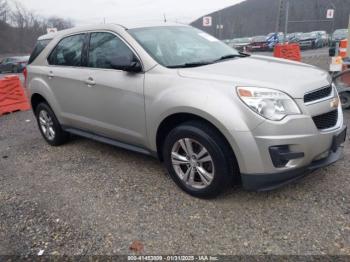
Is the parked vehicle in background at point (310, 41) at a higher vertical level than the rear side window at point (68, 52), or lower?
lower

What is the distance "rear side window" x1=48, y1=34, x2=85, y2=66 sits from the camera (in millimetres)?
4506

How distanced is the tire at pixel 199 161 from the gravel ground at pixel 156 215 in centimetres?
16

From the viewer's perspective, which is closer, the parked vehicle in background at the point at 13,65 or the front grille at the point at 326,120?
→ the front grille at the point at 326,120

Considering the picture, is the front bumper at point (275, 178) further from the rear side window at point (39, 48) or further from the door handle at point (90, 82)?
Result: the rear side window at point (39, 48)

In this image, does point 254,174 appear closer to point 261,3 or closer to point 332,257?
point 332,257

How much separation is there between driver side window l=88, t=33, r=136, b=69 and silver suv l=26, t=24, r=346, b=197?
0.04 ft

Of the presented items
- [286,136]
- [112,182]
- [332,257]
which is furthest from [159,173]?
[332,257]

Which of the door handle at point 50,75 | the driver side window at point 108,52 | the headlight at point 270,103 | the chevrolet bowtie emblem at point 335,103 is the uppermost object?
the driver side window at point 108,52

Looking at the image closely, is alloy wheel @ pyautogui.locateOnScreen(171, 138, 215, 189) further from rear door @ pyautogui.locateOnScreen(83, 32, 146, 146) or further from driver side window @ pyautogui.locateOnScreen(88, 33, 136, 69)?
driver side window @ pyautogui.locateOnScreen(88, 33, 136, 69)

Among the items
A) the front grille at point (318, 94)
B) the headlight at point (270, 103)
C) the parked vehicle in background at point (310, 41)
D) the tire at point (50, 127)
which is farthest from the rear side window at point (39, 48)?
the parked vehicle in background at point (310, 41)

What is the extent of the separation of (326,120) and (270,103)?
2.14 feet

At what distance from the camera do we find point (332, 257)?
254 centimetres

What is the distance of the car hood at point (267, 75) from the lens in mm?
2982

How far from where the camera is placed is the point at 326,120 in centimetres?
316
